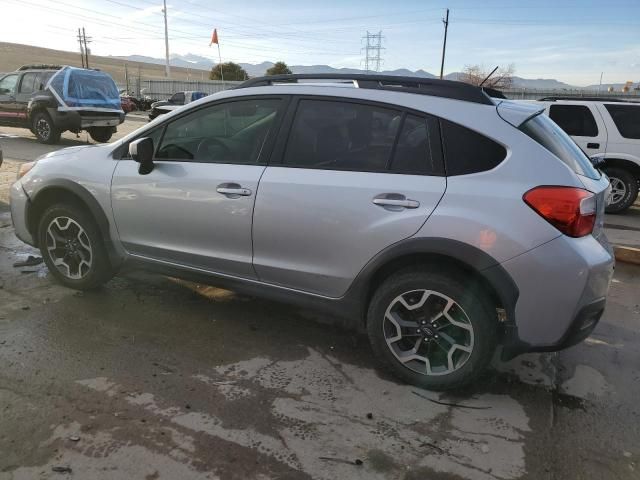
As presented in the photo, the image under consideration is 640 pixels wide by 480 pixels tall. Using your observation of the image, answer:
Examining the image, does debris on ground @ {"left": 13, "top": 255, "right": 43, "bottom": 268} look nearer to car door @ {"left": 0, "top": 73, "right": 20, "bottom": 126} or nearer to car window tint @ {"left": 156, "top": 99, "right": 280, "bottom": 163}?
car window tint @ {"left": 156, "top": 99, "right": 280, "bottom": 163}

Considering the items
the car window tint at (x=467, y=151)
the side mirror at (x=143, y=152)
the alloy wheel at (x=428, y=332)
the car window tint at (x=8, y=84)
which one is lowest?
the alloy wheel at (x=428, y=332)

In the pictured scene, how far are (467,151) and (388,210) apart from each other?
21.3 inches

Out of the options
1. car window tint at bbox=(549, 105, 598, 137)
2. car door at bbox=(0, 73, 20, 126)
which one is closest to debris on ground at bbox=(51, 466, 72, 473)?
car window tint at bbox=(549, 105, 598, 137)

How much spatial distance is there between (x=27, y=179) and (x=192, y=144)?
1.59 m

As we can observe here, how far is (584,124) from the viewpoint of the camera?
27.6ft

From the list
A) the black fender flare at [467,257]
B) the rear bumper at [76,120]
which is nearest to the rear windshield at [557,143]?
the black fender flare at [467,257]

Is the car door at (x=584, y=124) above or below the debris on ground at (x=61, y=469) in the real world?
above

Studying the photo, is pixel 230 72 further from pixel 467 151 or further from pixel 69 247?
pixel 467 151

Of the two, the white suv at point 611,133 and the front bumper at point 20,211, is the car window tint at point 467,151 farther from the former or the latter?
the white suv at point 611,133

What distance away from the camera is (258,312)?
402 cm

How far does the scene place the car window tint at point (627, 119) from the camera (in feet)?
26.7

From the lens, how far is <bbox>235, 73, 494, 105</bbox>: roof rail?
297cm

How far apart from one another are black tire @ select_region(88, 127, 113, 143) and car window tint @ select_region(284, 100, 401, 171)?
1249cm

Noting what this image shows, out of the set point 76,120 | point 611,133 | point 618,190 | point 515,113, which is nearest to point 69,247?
point 515,113
